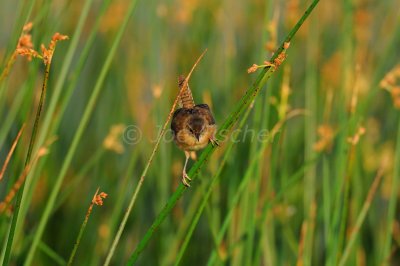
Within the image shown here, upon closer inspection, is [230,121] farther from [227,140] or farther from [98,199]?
[227,140]

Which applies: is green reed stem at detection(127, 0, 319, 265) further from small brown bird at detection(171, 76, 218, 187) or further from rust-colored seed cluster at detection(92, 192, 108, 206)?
small brown bird at detection(171, 76, 218, 187)

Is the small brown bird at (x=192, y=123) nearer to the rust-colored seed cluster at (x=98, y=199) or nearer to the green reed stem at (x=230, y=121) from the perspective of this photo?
the green reed stem at (x=230, y=121)

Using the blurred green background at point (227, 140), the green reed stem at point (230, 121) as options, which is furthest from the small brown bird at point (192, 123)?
the green reed stem at point (230, 121)

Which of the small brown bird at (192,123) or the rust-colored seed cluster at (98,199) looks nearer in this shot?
the rust-colored seed cluster at (98,199)

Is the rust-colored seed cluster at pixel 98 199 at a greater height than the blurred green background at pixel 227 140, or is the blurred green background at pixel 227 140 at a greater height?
the blurred green background at pixel 227 140

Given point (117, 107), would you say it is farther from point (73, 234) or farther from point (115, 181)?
point (73, 234)

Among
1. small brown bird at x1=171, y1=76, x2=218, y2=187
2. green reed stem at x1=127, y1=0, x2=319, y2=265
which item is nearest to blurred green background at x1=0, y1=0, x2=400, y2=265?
small brown bird at x1=171, y1=76, x2=218, y2=187

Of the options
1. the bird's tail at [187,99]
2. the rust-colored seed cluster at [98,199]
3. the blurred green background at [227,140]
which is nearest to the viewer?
the rust-colored seed cluster at [98,199]
